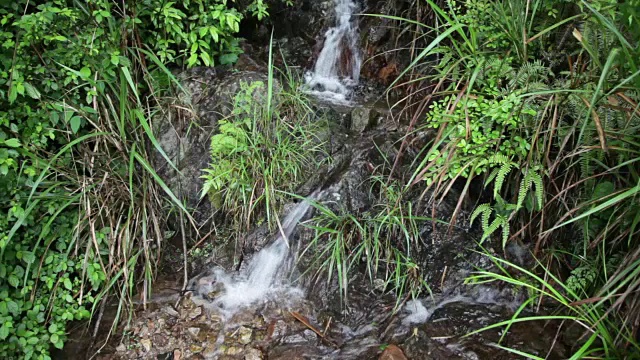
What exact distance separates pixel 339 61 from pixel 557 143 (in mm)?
2696

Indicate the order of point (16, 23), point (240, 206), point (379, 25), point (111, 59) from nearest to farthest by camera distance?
point (16, 23) → point (111, 59) → point (240, 206) → point (379, 25)

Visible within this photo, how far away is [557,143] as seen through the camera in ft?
8.81

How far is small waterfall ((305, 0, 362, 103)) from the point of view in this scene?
15.6ft

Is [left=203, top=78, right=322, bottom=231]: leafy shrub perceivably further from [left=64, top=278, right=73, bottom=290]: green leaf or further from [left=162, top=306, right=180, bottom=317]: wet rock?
[left=64, top=278, right=73, bottom=290]: green leaf

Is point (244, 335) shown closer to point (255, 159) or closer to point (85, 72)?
point (255, 159)

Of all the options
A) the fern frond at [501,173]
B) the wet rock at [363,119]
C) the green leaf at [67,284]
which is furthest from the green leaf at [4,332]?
the fern frond at [501,173]

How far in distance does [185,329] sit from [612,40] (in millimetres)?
3170

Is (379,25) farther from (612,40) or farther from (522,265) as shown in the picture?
(522,265)

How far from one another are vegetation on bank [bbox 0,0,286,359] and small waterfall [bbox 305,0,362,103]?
178cm

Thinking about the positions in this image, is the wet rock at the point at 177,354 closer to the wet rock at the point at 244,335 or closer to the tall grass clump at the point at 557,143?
the wet rock at the point at 244,335

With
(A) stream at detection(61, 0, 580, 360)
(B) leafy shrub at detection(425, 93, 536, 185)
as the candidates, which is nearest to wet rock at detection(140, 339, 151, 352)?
(A) stream at detection(61, 0, 580, 360)

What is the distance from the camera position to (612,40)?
7.91 ft

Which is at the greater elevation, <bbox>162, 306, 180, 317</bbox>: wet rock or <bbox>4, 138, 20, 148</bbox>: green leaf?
<bbox>4, 138, 20, 148</bbox>: green leaf

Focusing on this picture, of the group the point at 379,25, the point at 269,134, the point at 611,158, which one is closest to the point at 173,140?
the point at 269,134
